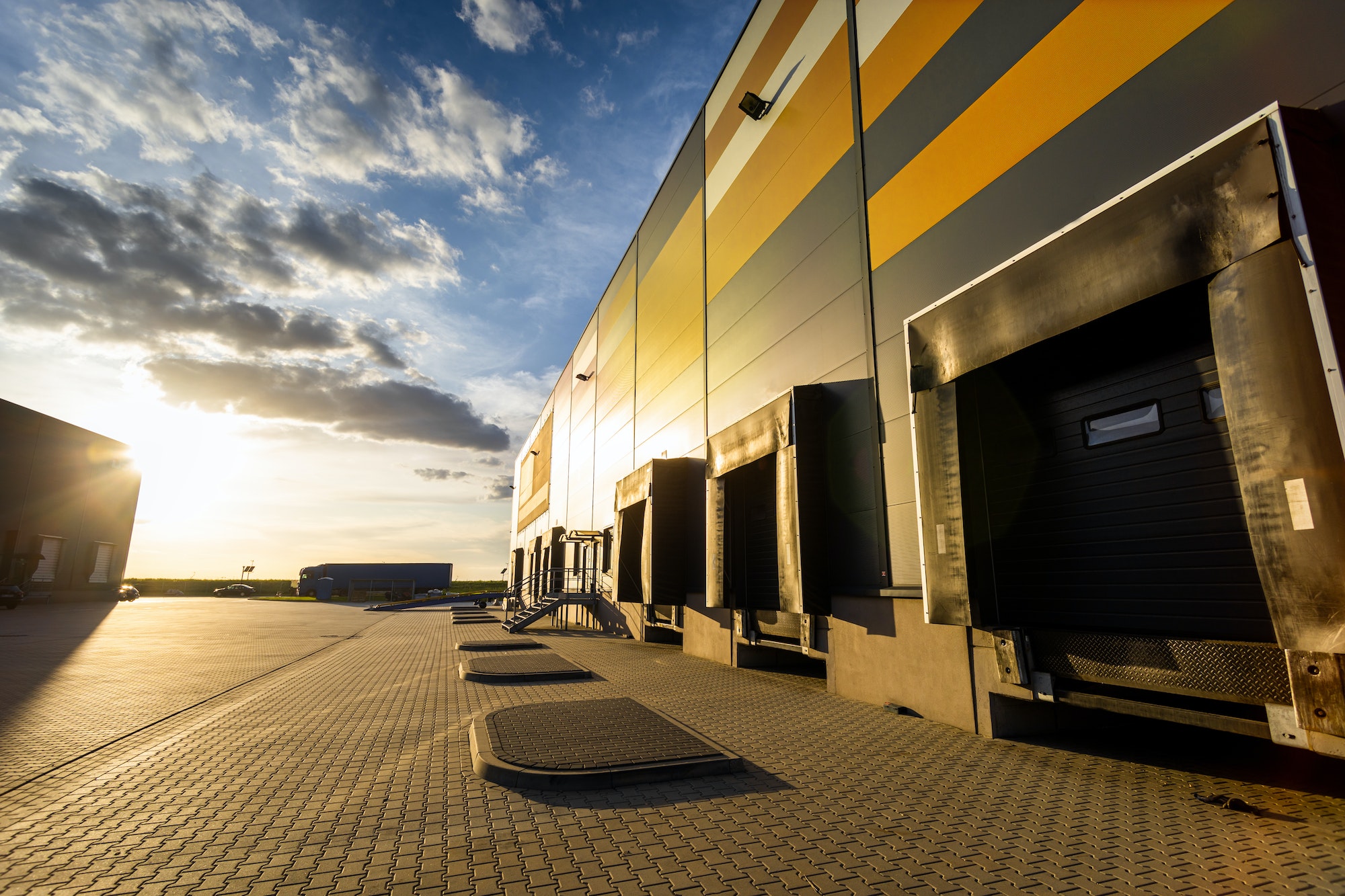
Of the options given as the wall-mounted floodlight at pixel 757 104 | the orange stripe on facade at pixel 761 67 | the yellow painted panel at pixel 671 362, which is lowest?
the yellow painted panel at pixel 671 362

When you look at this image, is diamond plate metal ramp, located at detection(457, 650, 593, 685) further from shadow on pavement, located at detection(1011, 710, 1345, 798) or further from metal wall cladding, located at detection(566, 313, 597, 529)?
metal wall cladding, located at detection(566, 313, 597, 529)

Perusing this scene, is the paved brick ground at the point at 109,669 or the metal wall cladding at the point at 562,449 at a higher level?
the metal wall cladding at the point at 562,449

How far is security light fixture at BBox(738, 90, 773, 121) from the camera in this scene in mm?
11820

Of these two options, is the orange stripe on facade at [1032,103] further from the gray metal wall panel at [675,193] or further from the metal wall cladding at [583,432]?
the metal wall cladding at [583,432]

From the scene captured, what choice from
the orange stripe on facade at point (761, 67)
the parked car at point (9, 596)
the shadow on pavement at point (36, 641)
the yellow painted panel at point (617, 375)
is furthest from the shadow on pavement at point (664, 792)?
the parked car at point (9, 596)

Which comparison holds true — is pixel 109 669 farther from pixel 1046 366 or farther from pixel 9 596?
pixel 9 596

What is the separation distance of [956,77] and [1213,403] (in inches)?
189

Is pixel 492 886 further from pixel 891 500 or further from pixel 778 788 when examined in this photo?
pixel 891 500

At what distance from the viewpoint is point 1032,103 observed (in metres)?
6.20

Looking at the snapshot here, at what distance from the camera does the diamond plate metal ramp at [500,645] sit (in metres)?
14.6

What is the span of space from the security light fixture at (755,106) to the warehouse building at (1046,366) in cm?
6

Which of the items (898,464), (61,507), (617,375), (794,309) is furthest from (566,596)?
(61,507)

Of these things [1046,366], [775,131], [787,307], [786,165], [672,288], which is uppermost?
[775,131]

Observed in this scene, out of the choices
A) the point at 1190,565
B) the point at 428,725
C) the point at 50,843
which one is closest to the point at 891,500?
the point at 1190,565
